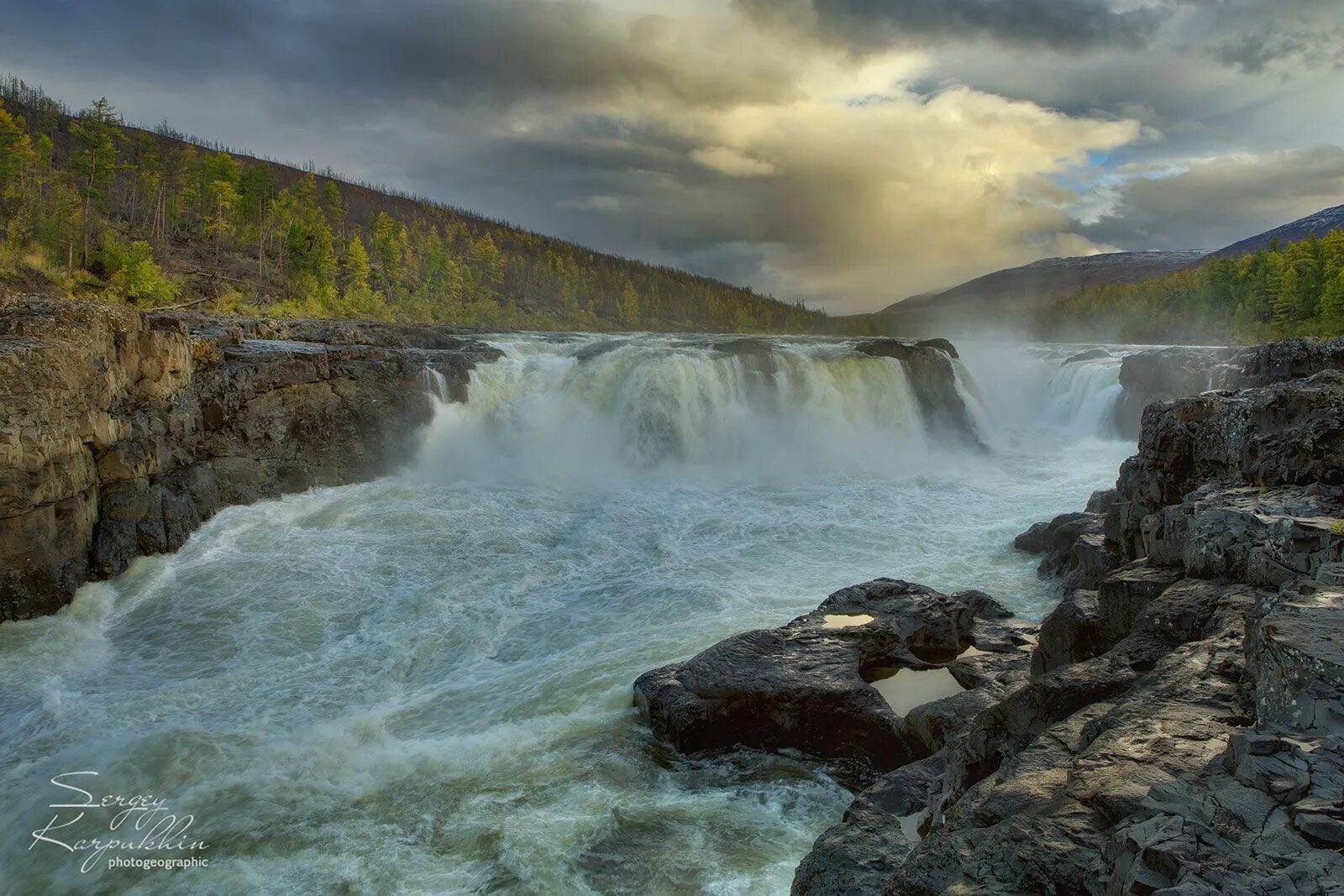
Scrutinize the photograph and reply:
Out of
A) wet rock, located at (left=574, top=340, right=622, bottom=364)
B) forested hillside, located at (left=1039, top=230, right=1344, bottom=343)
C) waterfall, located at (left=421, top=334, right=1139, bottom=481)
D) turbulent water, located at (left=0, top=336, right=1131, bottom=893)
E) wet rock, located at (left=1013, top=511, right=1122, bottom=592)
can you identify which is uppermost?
forested hillside, located at (left=1039, top=230, right=1344, bottom=343)

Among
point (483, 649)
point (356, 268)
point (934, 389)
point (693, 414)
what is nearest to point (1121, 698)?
point (483, 649)

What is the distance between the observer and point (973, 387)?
3506cm

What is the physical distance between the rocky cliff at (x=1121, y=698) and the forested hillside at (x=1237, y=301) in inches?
2262

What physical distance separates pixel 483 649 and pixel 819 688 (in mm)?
5754

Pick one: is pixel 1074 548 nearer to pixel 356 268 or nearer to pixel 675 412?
pixel 675 412

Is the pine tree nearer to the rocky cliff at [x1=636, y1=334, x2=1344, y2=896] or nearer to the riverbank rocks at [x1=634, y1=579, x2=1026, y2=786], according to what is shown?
the riverbank rocks at [x1=634, y1=579, x2=1026, y2=786]

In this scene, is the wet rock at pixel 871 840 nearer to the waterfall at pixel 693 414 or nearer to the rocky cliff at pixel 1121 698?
the rocky cliff at pixel 1121 698

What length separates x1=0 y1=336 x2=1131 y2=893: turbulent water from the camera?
278 inches

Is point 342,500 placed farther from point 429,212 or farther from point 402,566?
point 429,212

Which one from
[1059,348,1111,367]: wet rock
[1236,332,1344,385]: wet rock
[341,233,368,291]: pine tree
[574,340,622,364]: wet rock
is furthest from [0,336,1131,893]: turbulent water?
[341,233,368,291]: pine tree

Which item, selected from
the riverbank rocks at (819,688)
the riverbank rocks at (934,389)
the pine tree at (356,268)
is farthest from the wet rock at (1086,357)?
the pine tree at (356,268)

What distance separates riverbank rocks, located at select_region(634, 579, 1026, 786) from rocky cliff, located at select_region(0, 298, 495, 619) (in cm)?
1169

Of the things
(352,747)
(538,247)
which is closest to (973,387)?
(352,747)

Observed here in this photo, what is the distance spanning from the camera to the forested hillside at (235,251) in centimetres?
3672
